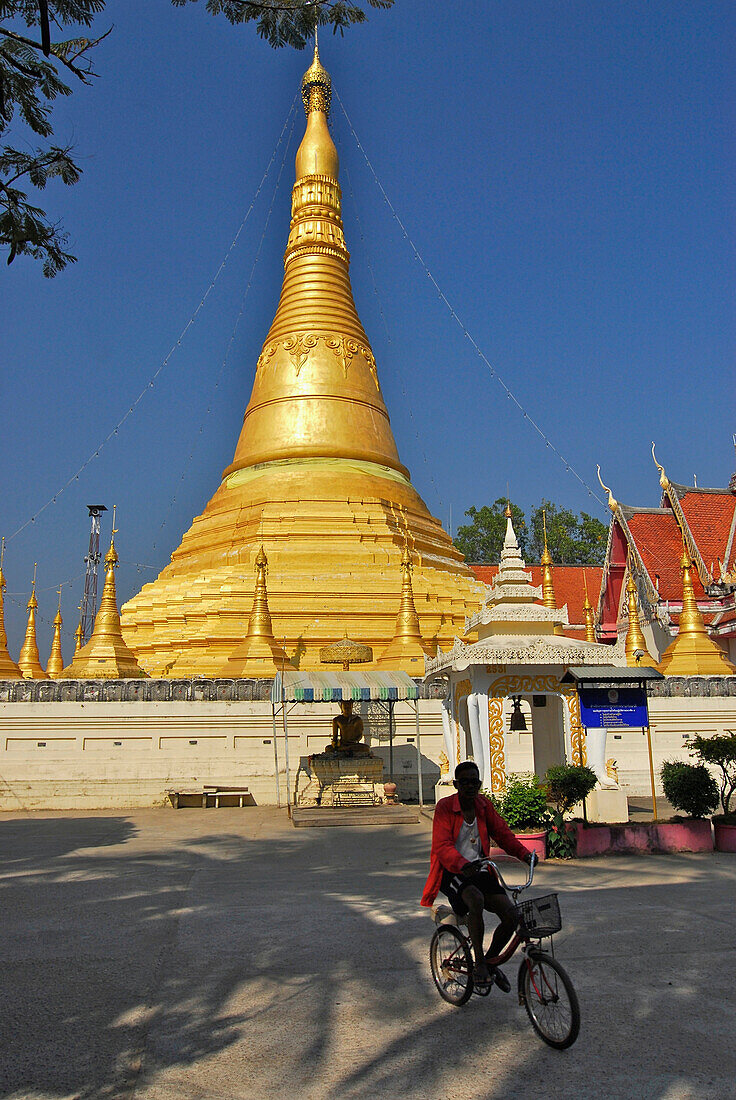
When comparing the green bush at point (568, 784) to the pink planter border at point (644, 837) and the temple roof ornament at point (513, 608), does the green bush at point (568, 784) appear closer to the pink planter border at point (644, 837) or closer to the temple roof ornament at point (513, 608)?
the pink planter border at point (644, 837)

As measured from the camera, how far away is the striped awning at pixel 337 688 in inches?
549

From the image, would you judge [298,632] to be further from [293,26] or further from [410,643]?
[293,26]

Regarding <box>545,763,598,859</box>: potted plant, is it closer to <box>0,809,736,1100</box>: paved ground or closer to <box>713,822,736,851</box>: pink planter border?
<box>0,809,736,1100</box>: paved ground

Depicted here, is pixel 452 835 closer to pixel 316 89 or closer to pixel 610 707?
pixel 610 707

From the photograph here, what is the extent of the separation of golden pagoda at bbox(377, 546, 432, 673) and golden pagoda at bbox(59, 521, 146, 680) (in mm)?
6057

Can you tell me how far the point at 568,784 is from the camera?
10398 mm

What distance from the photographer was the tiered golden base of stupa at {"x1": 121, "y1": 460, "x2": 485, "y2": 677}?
71.8 feet

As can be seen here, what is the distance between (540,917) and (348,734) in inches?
451

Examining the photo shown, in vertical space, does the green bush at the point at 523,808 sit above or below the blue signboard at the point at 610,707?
below

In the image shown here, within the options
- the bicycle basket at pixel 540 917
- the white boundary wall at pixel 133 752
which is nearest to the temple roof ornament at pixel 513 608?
the white boundary wall at pixel 133 752

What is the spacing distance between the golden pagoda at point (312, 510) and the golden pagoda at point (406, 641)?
4.08ft

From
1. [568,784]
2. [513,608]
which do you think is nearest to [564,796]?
[568,784]

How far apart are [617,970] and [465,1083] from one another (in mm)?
1954

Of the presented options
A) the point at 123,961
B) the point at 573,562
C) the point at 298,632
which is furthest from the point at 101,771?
the point at 573,562
